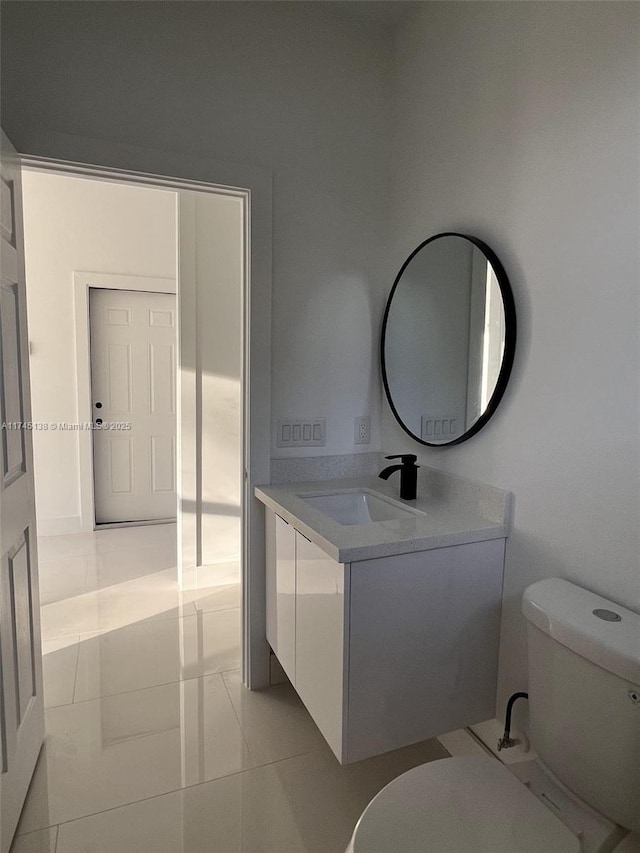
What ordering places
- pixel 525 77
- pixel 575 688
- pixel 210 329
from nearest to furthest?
pixel 575 688, pixel 525 77, pixel 210 329

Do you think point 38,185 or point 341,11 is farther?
point 38,185

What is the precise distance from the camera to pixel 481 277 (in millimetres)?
1648

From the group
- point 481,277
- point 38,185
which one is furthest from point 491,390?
point 38,185

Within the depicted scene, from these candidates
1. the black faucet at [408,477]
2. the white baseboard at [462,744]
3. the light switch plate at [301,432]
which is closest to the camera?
the white baseboard at [462,744]

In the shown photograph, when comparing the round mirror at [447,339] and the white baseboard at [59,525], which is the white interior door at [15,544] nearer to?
the round mirror at [447,339]

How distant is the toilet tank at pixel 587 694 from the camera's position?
104 centimetres

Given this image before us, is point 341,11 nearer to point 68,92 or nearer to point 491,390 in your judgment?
point 68,92

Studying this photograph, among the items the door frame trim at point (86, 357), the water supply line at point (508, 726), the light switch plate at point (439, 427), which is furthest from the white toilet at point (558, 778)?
the door frame trim at point (86, 357)


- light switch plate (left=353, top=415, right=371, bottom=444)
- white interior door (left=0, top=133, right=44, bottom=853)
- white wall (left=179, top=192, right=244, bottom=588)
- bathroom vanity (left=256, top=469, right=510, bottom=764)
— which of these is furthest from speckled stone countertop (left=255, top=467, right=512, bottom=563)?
white wall (left=179, top=192, right=244, bottom=588)

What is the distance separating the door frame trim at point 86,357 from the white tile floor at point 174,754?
1.46m

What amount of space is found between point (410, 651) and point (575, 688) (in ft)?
1.59

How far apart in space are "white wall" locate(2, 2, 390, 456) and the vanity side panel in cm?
80

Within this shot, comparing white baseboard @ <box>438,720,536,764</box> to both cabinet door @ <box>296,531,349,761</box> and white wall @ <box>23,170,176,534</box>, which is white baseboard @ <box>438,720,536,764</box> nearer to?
cabinet door @ <box>296,531,349,761</box>

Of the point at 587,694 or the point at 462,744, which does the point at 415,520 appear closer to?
the point at 587,694
